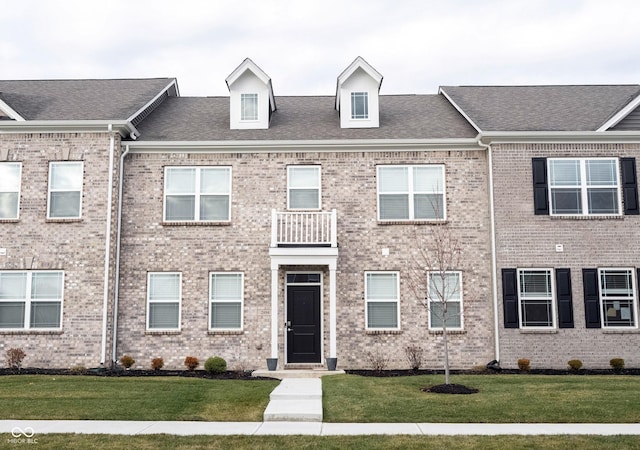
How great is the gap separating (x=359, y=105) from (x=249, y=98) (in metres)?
3.21

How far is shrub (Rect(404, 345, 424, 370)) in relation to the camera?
16.0 metres

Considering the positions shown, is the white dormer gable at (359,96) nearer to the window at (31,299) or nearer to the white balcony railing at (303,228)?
the white balcony railing at (303,228)

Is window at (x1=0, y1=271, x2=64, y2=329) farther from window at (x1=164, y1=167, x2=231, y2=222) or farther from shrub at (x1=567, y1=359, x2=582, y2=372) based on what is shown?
shrub at (x1=567, y1=359, x2=582, y2=372)

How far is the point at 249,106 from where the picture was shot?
60.1 feet

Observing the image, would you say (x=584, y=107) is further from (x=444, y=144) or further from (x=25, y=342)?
(x=25, y=342)

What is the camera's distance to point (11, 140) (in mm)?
16609

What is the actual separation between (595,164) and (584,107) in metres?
2.85

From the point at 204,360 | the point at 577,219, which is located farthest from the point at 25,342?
the point at 577,219

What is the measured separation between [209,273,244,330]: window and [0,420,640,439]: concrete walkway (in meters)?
6.92

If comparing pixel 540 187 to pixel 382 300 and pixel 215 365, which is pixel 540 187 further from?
pixel 215 365

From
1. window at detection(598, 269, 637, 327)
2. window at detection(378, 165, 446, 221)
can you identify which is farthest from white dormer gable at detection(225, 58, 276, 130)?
window at detection(598, 269, 637, 327)

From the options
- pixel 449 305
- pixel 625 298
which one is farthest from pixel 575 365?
pixel 449 305

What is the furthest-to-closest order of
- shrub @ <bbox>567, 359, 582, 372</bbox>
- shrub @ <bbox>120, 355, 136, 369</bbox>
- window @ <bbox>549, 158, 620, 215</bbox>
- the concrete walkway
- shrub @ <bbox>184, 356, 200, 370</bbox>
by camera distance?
1. window @ <bbox>549, 158, 620, 215</bbox>
2. shrub @ <bbox>184, 356, 200, 370</bbox>
3. shrub @ <bbox>120, 355, 136, 369</bbox>
4. shrub @ <bbox>567, 359, 582, 372</bbox>
5. the concrete walkway

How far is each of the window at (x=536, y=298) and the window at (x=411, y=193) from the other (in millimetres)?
2705
